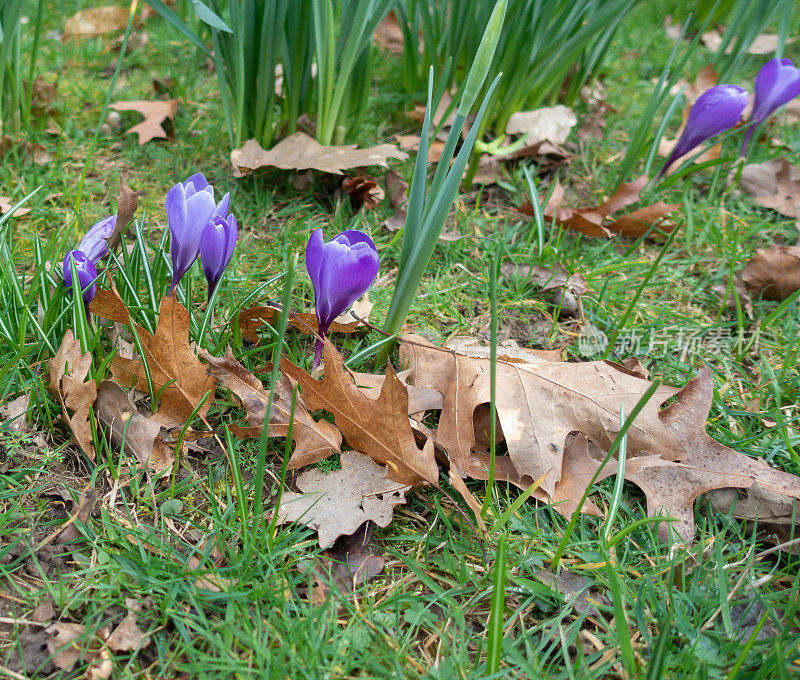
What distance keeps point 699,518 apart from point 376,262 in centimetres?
88

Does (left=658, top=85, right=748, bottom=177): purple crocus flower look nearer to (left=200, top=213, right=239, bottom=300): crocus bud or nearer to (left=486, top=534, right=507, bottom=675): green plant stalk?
(left=200, top=213, right=239, bottom=300): crocus bud

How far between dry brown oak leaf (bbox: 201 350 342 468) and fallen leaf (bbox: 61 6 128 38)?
233 centimetres

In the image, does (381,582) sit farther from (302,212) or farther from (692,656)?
(302,212)

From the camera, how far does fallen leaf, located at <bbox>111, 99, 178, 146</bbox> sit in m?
2.22

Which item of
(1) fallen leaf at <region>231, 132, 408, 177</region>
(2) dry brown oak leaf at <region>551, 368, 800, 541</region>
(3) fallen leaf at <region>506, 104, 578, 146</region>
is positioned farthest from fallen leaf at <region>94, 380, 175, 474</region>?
(3) fallen leaf at <region>506, 104, 578, 146</region>

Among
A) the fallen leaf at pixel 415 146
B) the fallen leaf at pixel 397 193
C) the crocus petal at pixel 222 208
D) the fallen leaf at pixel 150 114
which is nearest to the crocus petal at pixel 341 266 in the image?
the crocus petal at pixel 222 208

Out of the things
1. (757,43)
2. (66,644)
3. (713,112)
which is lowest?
(66,644)

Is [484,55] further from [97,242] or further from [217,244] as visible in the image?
[97,242]

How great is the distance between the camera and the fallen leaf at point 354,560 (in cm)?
116

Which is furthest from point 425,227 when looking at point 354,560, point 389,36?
point 389,36

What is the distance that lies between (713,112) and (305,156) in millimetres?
1360

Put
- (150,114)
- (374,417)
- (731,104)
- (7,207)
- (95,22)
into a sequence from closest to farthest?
(374,417)
(7,207)
(731,104)
(150,114)
(95,22)

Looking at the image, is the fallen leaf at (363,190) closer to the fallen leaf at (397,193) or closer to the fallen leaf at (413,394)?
the fallen leaf at (397,193)

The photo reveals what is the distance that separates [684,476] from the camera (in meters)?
1.34
